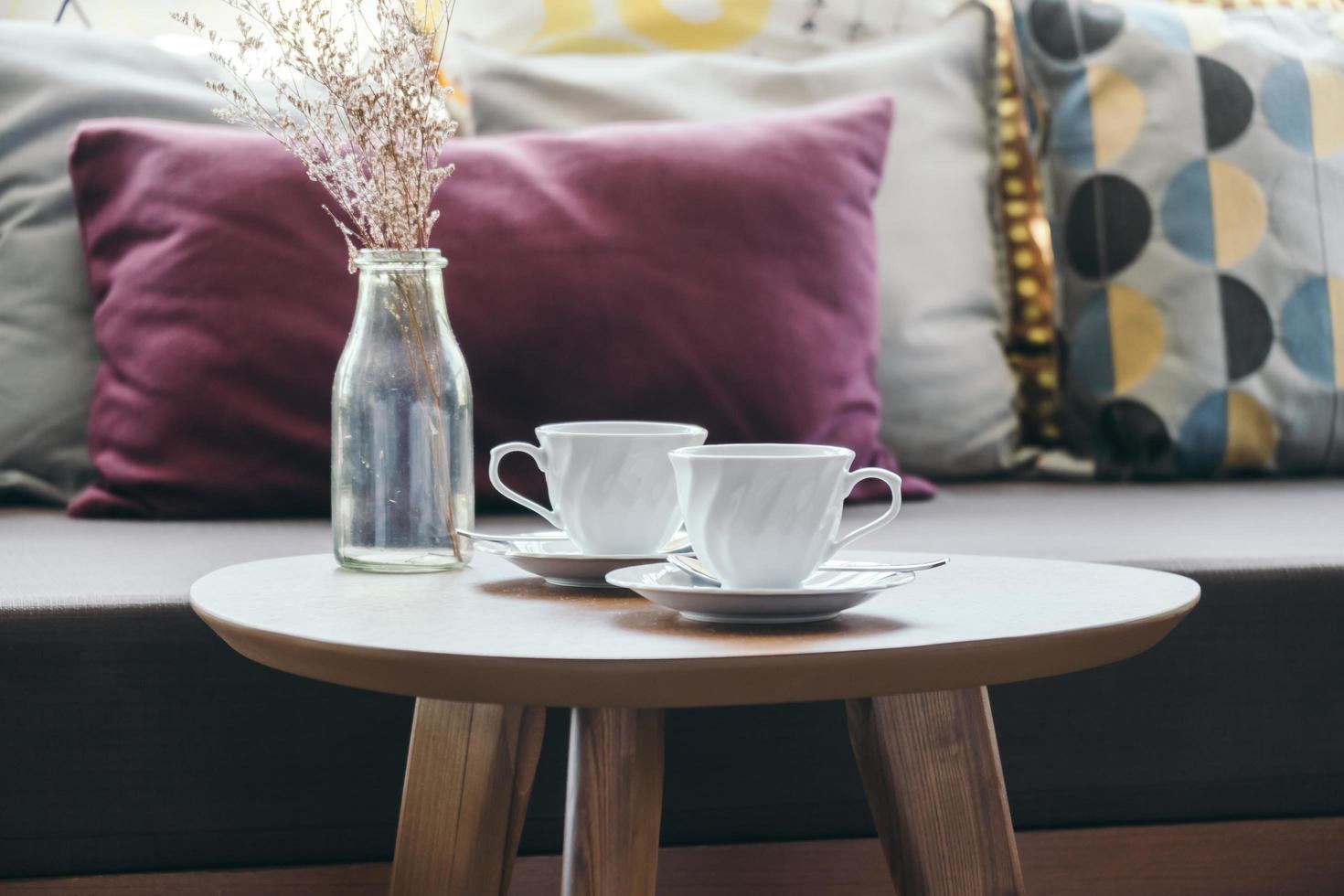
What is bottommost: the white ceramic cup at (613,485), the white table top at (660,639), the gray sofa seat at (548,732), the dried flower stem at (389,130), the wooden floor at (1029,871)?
the wooden floor at (1029,871)

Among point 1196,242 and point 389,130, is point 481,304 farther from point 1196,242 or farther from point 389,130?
point 1196,242

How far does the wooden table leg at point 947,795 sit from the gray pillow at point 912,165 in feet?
2.43

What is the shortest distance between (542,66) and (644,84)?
0.12m

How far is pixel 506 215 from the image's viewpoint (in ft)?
4.32

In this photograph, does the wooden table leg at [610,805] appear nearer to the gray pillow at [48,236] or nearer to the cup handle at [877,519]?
the cup handle at [877,519]

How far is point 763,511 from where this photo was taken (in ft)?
2.20

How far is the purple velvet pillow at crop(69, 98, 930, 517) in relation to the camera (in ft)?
4.16

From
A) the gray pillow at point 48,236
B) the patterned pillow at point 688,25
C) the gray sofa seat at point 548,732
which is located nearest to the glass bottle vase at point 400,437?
the gray sofa seat at point 548,732

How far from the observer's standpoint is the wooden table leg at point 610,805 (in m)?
0.68

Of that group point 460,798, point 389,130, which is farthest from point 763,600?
point 389,130

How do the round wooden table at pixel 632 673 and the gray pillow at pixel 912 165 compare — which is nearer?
the round wooden table at pixel 632 673

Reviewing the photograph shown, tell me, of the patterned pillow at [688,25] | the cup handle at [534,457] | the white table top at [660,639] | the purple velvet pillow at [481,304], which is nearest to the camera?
the white table top at [660,639]

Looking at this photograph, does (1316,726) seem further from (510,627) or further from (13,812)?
(13,812)

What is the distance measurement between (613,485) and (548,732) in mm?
276
